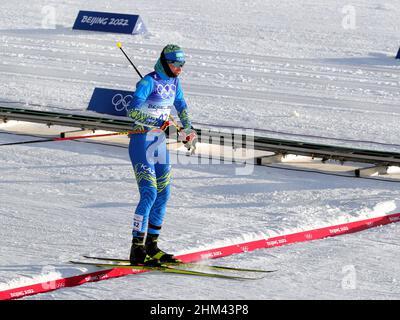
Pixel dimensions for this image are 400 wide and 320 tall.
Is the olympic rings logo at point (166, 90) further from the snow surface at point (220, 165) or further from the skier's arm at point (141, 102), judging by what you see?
the snow surface at point (220, 165)

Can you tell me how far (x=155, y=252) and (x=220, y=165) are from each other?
5284 mm

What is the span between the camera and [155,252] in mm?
9883

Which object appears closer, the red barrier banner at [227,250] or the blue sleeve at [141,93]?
the red barrier banner at [227,250]

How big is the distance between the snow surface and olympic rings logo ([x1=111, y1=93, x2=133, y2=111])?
3.78ft

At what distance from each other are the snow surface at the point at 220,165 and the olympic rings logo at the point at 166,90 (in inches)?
65.0

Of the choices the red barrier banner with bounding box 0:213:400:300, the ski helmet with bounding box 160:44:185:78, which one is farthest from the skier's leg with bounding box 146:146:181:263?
the ski helmet with bounding box 160:44:185:78

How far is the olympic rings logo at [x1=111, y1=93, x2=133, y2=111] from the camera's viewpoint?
19.1m

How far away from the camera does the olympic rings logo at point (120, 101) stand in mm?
19094

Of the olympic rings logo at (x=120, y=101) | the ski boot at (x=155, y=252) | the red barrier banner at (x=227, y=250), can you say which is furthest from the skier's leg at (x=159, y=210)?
the olympic rings logo at (x=120, y=101)

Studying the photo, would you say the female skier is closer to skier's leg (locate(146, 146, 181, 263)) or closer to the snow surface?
skier's leg (locate(146, 146, 181, 263))

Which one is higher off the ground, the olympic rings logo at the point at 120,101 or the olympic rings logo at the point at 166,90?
the olympic rings logo at the point at 120,101

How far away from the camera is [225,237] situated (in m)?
A: 10.9

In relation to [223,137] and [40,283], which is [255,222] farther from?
[223,137]

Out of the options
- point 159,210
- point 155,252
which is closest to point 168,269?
point 155,252
